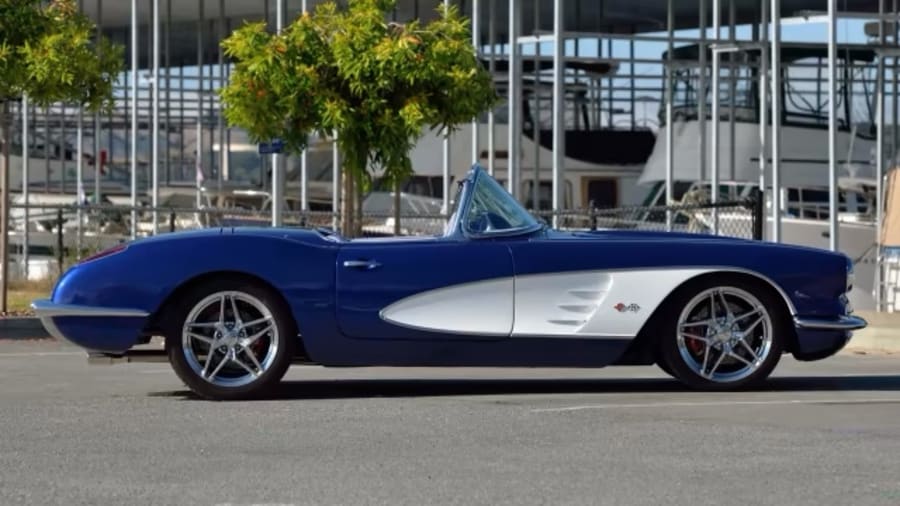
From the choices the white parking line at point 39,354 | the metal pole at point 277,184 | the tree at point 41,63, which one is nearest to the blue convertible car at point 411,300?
the white parking line at point 39,354

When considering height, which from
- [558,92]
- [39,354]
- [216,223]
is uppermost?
[558,92]

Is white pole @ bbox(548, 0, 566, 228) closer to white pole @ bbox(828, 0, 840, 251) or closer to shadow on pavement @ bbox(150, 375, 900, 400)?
white pole @ bbox(828, 0, 840, 251)

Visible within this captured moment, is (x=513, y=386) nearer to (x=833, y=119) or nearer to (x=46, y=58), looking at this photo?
(x=833, y=119)

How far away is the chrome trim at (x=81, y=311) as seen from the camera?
1054 cm

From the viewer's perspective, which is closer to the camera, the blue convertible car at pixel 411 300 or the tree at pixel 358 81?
the blue convertible car at pixel 411 300

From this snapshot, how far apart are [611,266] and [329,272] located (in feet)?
5.27

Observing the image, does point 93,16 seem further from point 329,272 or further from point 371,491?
point 371,491

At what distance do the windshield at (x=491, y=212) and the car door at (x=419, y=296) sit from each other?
292mm

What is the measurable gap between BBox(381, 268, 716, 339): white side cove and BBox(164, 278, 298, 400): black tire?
0.60 metres

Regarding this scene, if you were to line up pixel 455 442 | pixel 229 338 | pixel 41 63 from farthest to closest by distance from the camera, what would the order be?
pixel 41 63, pixel 229 338, pixel 455 442

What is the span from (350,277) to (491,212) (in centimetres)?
95

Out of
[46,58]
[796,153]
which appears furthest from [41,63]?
[796,153]

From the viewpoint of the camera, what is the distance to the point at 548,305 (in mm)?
10680

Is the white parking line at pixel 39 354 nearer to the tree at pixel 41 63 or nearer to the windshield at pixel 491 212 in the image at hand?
the tree at pixel 41 63
